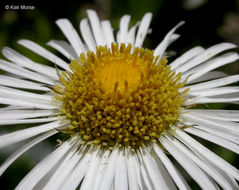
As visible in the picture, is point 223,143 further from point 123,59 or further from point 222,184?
point 123,59

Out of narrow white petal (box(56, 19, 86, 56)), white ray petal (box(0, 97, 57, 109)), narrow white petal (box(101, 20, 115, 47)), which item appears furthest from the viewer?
narrow white petal (box(101, 20, 115, 47))

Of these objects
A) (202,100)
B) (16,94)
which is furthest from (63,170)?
(202,100)

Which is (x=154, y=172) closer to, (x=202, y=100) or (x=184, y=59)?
(x=202, y=100)

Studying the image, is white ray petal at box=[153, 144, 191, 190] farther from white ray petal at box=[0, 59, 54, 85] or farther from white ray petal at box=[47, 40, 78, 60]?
white ray petal at box=[47, 40, 78, 60]

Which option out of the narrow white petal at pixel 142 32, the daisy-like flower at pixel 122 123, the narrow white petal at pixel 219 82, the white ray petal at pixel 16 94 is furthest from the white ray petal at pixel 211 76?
the white ray petal at pixel 16 94

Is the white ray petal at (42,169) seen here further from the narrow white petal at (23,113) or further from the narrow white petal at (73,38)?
the narrow white petal at (73,38)

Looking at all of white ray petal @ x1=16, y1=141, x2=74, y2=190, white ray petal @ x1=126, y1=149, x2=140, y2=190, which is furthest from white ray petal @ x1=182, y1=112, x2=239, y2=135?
white ray petal @ x1=16, y1=141, x2=74, y2=190
